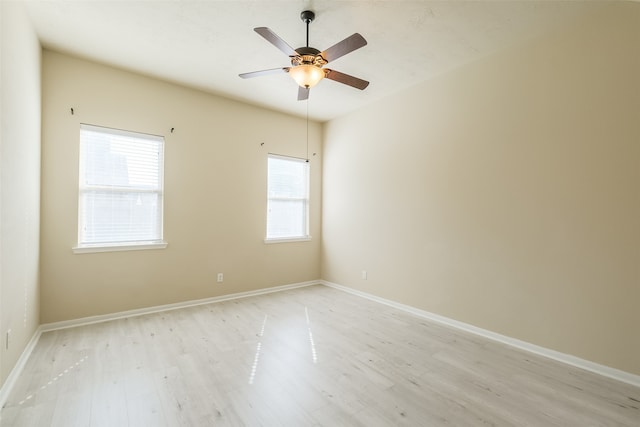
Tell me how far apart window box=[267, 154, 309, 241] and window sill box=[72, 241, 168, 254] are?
160cm

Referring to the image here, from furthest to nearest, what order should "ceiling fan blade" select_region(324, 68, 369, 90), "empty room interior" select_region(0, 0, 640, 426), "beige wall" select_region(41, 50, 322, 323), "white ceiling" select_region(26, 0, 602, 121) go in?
"beige wall" select_region(41, 50, 322, 323) < "ceiling fan blade" select_region(324, 68, 369, 90) < "white ceiling" select_region(26, 0, 602, 121) < "empty room interior" select_region(0, 0, 640, 426)

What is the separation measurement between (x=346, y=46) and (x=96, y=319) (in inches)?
151

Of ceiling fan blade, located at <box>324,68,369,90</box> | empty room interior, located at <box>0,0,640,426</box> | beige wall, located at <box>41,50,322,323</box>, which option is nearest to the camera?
empty room interior, located at <box>0,0,640,426</box>

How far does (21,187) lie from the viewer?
2.42 meters

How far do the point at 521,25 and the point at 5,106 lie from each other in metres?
4.03

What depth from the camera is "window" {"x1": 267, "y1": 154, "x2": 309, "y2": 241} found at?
195 inches

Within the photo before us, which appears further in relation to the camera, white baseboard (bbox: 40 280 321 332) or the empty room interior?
white baseboard (bbox: 40 280 321 332)

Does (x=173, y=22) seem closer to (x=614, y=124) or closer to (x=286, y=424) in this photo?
(x=286, y=424)

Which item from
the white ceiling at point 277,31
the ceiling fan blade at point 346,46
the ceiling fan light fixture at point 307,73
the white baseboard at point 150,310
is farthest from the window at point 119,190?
the ceiling fan blade at point 346,46

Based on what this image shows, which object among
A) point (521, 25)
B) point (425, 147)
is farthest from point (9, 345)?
point (521, 25)

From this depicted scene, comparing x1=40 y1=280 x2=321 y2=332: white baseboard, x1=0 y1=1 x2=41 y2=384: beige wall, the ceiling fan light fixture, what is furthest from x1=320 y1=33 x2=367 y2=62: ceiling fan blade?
x1=40 y1=280 x2=321 y2=332: white baseboard

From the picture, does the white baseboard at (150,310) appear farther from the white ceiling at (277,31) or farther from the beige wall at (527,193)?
the white ceiling at (277,31)

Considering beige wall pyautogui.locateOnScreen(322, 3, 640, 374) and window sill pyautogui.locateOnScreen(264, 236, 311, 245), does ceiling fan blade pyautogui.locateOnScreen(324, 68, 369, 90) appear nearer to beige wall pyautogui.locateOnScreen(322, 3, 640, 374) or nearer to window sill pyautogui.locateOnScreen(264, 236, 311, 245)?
beige wall pyautogui.locateOnScreen(322, 3, 640, 374)

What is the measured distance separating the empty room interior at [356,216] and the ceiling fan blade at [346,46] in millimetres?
23
